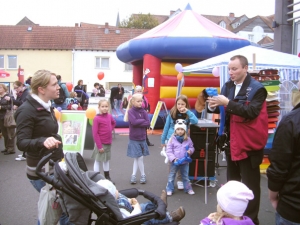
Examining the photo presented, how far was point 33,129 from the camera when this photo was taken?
310 centimetres

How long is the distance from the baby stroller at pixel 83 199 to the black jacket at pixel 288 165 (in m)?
1.02

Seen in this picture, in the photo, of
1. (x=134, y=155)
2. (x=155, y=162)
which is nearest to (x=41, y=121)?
(x=134, y=155)

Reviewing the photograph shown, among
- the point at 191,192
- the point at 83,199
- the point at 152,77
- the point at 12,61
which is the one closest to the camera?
the point at 83,199

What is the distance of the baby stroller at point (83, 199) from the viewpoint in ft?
8.86

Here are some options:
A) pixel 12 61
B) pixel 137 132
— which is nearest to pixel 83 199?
pixel 137 132

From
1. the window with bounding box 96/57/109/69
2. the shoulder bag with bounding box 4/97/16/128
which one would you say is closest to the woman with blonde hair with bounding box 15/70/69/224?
the shoulder bag with bounding box 4/97/16/128

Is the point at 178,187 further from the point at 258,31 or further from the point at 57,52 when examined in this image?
the point at 258,31

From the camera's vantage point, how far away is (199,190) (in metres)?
5.94

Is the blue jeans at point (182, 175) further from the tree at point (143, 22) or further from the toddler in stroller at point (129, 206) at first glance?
the tree at point (143, 22)

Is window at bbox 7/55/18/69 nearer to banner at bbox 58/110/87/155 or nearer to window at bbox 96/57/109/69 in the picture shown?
window at bbox 96/57/109/69

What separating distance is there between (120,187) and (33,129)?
10.7 ft

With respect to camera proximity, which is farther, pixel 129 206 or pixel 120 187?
pixel 120 187

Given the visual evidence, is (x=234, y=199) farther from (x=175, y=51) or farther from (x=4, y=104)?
(x=175, y=51)

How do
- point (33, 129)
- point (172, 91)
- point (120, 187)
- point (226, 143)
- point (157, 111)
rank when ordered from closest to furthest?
point (33, 129)
point (226, 143)
point (120, 187)
point (157, 111)
point (172, 91)
